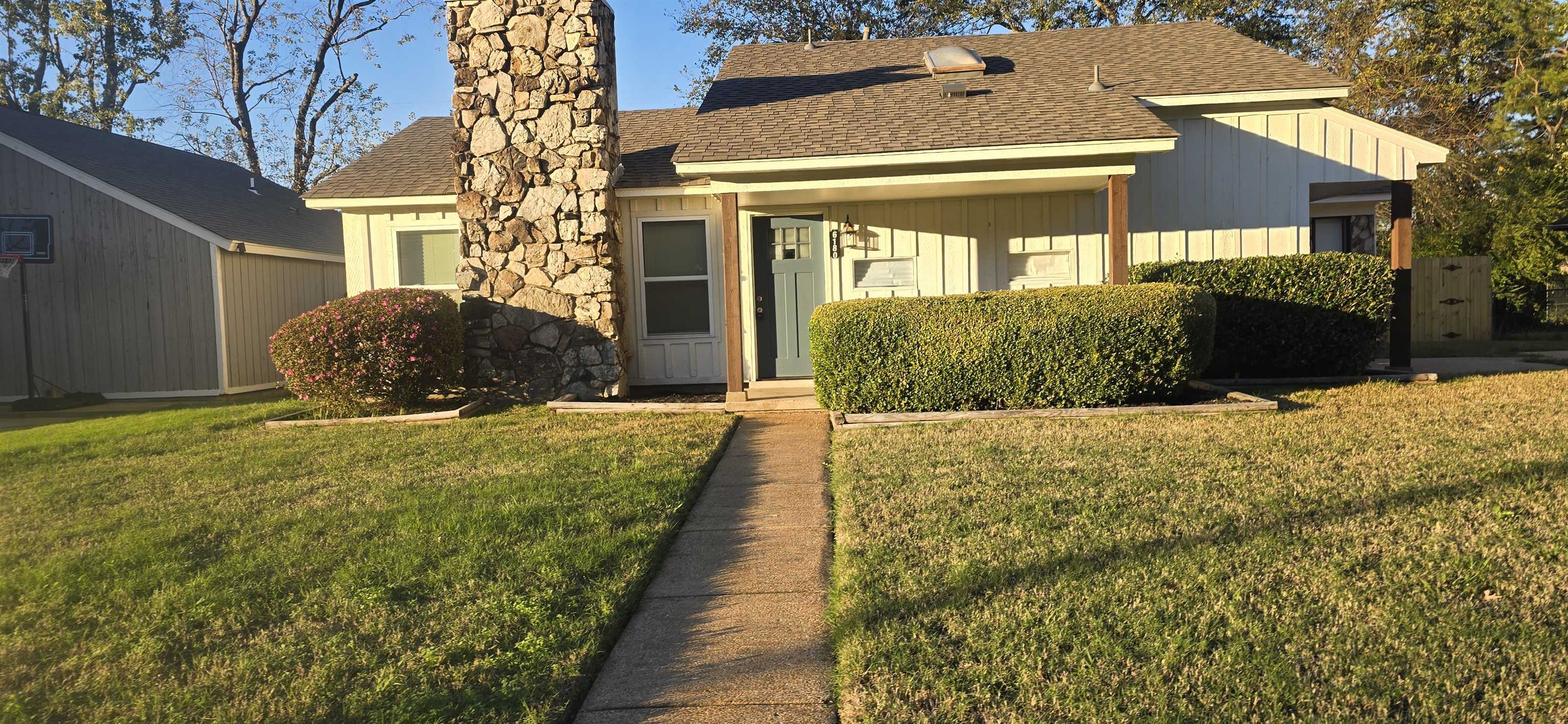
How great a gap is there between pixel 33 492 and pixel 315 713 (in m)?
4.82

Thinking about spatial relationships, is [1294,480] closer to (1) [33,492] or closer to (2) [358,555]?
(2) [358,555]

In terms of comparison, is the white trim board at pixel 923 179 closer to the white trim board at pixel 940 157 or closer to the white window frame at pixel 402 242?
the white trim board at pixel 940 157

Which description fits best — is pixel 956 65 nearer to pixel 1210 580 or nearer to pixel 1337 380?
pixel 1337 380

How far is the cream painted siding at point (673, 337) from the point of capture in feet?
34.8

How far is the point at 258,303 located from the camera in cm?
1354

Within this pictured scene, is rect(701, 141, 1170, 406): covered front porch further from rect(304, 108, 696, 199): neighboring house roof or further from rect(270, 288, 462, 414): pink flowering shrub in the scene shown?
rect(270, 288, 462, 414): pink flowering shrub

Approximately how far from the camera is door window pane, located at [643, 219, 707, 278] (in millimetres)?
10734

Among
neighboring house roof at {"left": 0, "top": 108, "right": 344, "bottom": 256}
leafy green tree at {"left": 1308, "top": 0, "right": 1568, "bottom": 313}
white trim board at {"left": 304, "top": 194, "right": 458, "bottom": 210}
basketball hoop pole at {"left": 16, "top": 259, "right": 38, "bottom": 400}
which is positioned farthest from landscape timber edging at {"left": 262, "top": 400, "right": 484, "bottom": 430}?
leafy green tree at {"left": 1308, "top": 0, "right": 1568, "bottom": 313}

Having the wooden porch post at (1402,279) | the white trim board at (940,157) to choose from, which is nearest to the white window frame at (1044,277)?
the white trim board at (940,157)

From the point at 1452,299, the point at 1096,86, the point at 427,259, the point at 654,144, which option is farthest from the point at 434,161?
the point at 1452,299

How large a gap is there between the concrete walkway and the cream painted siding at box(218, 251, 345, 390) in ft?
34.8

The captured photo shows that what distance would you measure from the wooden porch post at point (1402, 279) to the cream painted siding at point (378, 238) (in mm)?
10992

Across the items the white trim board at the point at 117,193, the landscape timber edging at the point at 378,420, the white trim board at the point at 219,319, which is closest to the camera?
the landscape timber edging at the point at 378,420

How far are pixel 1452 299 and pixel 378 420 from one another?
17.0 meters
